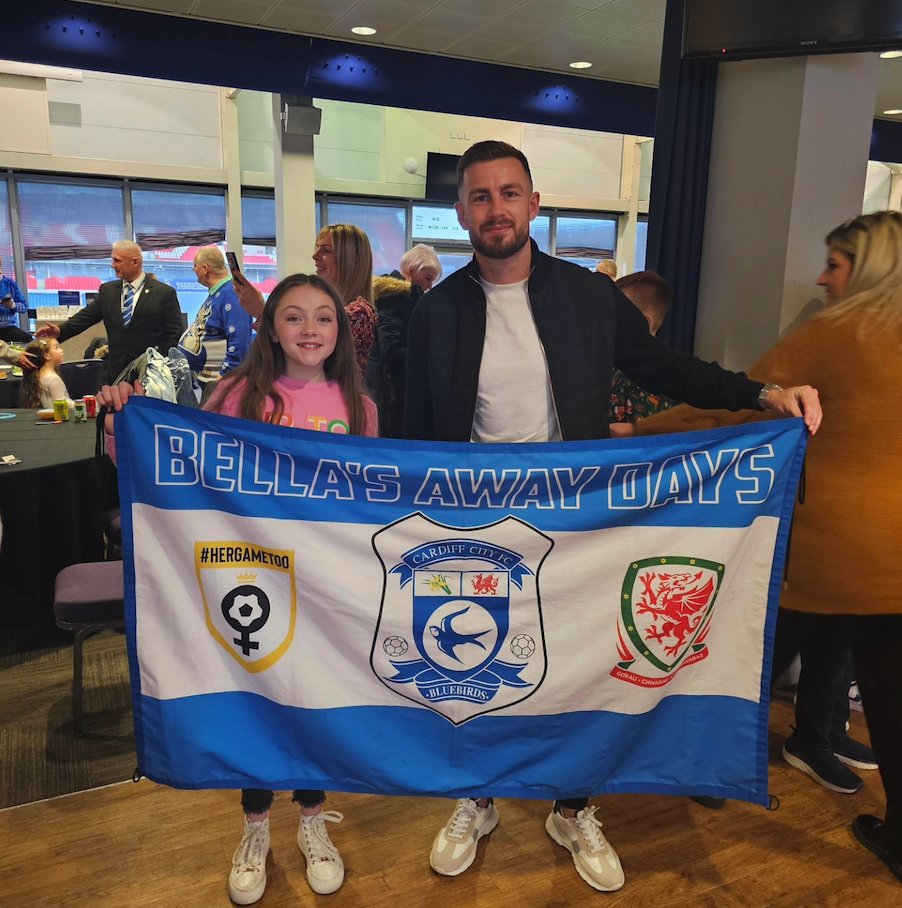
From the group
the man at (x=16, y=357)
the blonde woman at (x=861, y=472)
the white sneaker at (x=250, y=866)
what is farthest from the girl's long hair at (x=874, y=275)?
the man at (x=16, y=357)

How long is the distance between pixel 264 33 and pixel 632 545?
4.72 metres

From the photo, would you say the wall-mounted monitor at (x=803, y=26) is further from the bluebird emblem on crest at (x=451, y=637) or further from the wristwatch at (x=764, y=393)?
the bluebird emblem on crest at (x=451, y=637)

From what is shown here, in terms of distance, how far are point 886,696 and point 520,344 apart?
1.23 m

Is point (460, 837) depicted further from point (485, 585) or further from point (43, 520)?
point (43, 520)

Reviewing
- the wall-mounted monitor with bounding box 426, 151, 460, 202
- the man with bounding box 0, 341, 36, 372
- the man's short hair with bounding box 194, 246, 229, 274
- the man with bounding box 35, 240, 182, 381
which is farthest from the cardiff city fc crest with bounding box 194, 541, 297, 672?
the wall-mounted monitor with bounding box 426, 151, 460, 202

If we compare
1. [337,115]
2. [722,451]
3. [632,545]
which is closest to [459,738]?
[632,545]

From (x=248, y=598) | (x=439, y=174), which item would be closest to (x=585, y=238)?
(x=439, y=174)

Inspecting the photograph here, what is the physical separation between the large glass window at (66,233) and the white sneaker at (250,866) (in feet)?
31.0

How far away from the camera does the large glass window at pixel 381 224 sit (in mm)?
10750

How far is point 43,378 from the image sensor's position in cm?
437

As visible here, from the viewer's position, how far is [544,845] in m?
1.99

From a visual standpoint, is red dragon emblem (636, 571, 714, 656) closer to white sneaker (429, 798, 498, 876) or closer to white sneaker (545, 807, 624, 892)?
white sneaker (545, 807, 624, 892)

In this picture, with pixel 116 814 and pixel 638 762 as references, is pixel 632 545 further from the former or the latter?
pixel 116 814

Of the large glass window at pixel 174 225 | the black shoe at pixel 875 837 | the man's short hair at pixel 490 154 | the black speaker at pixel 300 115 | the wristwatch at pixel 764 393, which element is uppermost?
Answer: the black speaker at pixel 300 115
